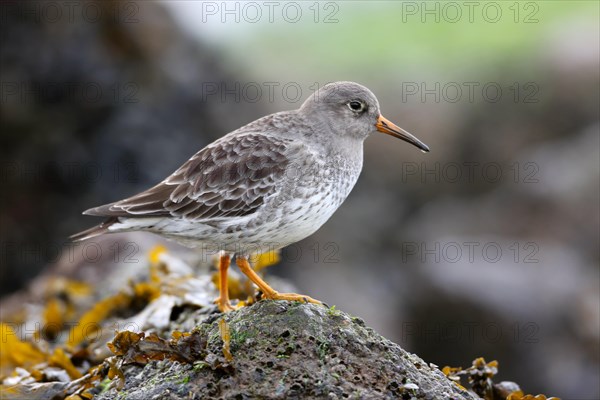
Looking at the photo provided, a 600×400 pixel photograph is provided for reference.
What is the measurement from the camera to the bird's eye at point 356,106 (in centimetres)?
679

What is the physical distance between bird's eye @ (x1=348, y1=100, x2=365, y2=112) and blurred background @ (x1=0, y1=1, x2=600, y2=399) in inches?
150

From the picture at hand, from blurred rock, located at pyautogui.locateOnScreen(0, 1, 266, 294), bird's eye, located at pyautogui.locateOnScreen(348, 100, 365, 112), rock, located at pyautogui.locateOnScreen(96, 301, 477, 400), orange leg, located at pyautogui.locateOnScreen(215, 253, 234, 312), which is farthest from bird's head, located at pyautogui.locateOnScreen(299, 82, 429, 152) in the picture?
blurred rock, located at pyautogui.locateOnScreen(0, 1, 266, 294)

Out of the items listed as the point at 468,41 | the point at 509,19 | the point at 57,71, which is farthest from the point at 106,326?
the point at 509,19

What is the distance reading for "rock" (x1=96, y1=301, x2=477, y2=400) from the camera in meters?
4.00

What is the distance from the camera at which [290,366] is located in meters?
4.09

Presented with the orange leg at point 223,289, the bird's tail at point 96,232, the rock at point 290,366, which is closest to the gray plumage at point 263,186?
the bird's tail at point 96,232

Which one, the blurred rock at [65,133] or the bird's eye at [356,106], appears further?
the blurred rock at [65,133]

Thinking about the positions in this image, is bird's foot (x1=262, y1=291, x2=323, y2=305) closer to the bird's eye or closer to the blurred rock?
the bird's eye

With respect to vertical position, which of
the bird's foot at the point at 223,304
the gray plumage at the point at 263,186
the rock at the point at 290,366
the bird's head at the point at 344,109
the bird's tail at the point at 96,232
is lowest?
the bird's foot at the point at 223,304

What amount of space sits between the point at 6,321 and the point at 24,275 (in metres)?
3.04

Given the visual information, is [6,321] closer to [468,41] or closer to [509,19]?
[468,41]

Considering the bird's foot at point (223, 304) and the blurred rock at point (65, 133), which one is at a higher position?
the blurred rock at point (65, 133)

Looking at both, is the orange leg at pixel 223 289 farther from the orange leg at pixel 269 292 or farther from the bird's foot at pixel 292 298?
the bird's foot at pixel 292 298

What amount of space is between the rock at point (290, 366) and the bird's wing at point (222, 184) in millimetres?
1610
